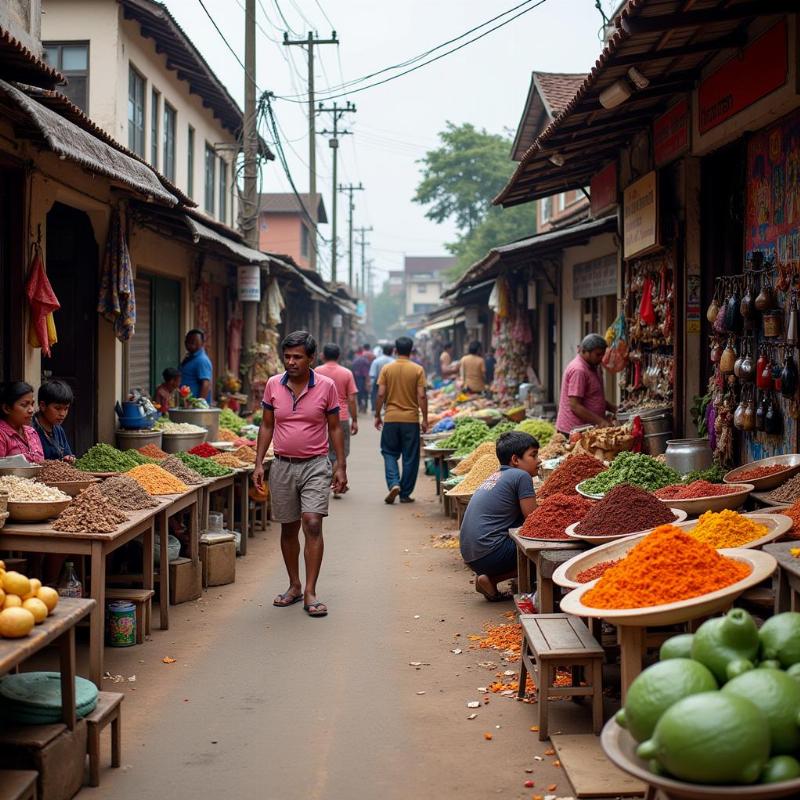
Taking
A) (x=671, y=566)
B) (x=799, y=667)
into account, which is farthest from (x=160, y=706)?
(x=799, y=667)

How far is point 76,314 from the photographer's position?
11.6 meters

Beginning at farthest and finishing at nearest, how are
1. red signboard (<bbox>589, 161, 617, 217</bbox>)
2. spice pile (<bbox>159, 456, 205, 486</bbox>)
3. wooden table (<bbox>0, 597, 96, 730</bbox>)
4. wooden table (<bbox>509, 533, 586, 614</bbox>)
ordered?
red signboard (<bbox>589, 161, 617, 217</bbox>)
spice pile (<bbox>159, 456, 205, 486</bbox>)
wooden table (<bbox>509, 533, 586, 614</bbox>)
wooden table (<bbox>0, 597, 96, 730</bbox>)

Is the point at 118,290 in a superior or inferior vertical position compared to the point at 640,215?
inferior

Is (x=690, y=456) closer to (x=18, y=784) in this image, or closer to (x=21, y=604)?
(x=21, y=604)

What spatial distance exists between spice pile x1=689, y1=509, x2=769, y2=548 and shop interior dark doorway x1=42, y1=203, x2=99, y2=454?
7.92 meters

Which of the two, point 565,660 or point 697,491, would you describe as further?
point 697,491

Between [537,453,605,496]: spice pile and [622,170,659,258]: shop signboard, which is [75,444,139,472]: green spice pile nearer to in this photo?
[537,453,605,496]: spice pile

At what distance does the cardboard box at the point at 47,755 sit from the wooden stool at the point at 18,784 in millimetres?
56

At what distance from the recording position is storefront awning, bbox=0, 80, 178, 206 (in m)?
6.39

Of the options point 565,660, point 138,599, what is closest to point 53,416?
point 138,599

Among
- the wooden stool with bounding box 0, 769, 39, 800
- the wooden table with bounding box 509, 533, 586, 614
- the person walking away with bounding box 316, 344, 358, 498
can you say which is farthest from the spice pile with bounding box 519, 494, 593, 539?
the person walking away with bounding box 316, 344, 358, 498

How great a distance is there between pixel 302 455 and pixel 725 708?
5299 mm

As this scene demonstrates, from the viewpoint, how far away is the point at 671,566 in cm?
439

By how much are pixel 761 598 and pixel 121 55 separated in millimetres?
15251
